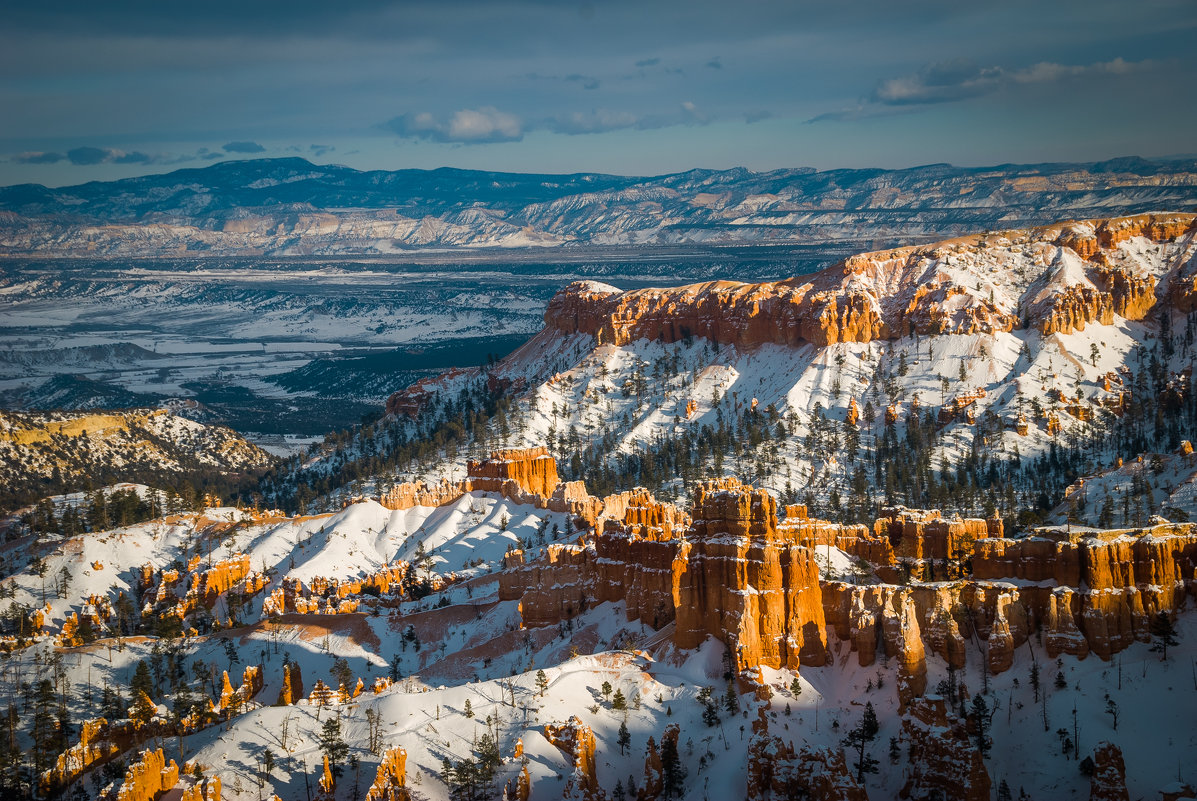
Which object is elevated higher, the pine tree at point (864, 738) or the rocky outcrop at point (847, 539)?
the rocky outcrop at point (847, 539)

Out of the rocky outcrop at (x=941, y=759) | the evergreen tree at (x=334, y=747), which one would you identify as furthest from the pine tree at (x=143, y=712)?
the rocky outcrop at (x=941, y=759)

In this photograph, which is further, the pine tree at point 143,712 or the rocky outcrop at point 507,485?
the rocky outcrop at point 507,485

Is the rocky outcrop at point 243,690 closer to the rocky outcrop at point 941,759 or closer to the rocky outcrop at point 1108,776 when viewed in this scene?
the rocky outcrop at point 941,759

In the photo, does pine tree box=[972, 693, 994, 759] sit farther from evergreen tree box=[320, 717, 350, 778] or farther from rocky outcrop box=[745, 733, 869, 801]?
evergreen tree box=[320, 717, 350, 778]

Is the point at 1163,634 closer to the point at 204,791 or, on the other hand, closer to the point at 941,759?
the point at 941,759

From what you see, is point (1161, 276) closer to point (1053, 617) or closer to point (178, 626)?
point (1053, 617)

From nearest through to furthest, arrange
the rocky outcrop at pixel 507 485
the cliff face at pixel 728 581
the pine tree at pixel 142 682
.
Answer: the cliff face at pixel 728 581
the pine tree at pixel 142 682
the rocky outcrop at pixel 507 485
